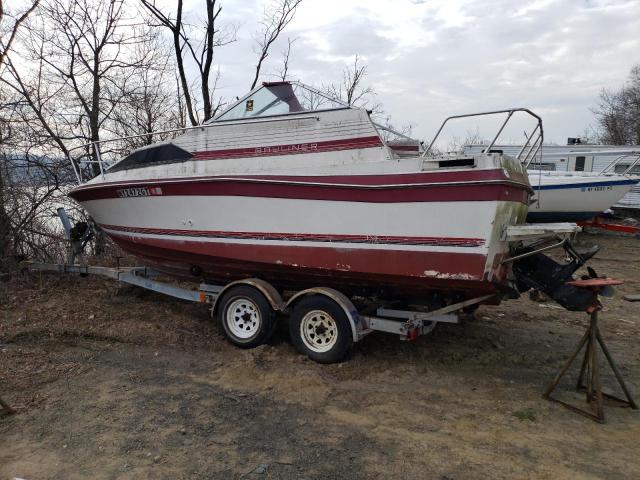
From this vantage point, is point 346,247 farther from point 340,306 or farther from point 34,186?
point 34,186

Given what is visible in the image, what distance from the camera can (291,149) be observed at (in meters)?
5.07

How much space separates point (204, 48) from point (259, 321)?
9.34 meters

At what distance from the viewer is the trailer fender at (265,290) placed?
5.18m

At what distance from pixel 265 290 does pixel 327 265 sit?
80 centimetres

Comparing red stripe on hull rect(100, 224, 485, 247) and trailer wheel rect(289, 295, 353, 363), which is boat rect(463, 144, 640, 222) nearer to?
red stripe on hull rect(100, 224, 485, 247)

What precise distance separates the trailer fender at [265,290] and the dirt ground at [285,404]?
0.52m

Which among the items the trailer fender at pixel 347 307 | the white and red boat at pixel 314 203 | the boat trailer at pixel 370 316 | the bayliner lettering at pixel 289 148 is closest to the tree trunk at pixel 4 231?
the white and red boat at pixel 314 203

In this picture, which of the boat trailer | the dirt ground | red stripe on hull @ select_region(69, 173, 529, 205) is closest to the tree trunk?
the dirt ground

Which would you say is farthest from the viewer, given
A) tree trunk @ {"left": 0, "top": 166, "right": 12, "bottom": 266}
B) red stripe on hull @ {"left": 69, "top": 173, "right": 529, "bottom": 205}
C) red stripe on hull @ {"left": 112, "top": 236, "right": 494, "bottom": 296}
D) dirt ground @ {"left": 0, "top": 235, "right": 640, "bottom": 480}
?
tree trunk @ {"left": 0, "top": 166, "right": 12, "bottom": 266}

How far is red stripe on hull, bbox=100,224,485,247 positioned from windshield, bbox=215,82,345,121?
4.30ft

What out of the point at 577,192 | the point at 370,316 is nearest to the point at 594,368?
the point at 370,316

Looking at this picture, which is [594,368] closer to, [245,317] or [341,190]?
[341,190]

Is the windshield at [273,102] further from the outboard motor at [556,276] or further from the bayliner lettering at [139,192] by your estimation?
the outboard motor at [556,276]

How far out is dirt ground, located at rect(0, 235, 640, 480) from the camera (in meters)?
3.26
